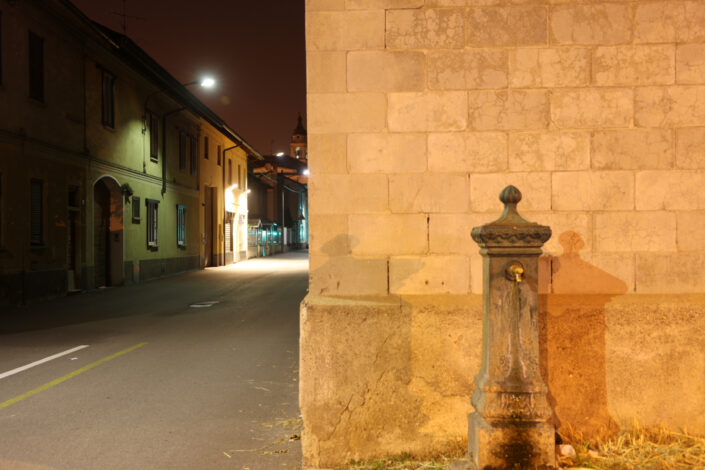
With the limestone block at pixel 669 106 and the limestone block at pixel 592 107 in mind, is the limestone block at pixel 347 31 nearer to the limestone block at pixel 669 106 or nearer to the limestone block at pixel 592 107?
the limestone block at pixel 592 107

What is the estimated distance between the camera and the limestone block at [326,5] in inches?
144

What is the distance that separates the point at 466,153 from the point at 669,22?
70.2 inches

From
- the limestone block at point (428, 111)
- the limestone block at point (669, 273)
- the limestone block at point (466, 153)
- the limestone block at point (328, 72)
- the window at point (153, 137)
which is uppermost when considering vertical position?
the window at point (153, 137)

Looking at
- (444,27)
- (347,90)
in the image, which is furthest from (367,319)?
(444,27)

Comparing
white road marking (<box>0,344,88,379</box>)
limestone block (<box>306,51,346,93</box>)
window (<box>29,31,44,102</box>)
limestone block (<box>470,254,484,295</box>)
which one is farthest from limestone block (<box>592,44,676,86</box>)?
window (<box>29,31,44,102</box>)

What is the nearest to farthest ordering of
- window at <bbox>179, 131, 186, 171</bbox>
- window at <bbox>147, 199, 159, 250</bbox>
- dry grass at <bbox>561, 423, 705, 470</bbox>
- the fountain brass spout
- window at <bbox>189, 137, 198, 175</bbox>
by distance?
the fountain brass spout < dry grass at <bbox>561, 423, 705, 470</bbox> < window at <bbox>147, 199, 159, 250</bbox> < window at <bbox>179, 131, 186, 171</bbox> < window at <bbox>189, 137, 198, 175</bbox>

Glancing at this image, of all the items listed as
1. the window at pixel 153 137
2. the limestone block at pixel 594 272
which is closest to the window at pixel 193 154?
the window at pixel 153 137

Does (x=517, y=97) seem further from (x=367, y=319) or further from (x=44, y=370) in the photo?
(x=44, y=370)

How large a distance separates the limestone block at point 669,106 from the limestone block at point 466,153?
3.46ft

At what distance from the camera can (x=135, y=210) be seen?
18125 millimetres

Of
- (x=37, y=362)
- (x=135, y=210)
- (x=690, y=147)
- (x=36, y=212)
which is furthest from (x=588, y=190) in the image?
(x=135, y=210)

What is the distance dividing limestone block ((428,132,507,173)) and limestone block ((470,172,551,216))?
0.24 ft

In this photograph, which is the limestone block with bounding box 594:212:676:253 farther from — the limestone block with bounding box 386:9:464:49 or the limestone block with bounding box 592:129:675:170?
the limestone block with bounding box 386:9:464:49

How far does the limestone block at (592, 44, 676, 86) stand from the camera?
146 inches
